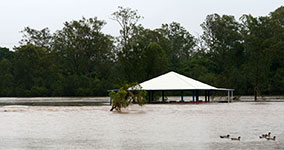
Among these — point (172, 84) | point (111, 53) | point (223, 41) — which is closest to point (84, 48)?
point (111, 53)

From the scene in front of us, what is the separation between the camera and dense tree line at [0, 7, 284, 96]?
256 feet

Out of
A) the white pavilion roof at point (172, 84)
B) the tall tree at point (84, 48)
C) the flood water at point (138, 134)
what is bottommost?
the flood water at point (138, 134)

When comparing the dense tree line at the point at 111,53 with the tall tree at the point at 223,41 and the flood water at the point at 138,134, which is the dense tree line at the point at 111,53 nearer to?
the tall tree at the point at 223,41

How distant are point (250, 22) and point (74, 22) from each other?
88.9 ft

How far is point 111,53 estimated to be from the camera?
8775 cm

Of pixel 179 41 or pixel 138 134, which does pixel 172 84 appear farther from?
pixel 179 41

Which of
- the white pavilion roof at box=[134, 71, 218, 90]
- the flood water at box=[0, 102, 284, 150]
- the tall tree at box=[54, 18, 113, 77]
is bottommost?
the flood water at box=[0, 102, 284, 150]

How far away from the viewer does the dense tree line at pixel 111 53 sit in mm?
78125

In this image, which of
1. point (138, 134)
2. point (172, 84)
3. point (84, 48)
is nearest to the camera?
point (138, 134)

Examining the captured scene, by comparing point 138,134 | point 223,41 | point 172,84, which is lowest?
point 138,134

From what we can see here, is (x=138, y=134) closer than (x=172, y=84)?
Yes

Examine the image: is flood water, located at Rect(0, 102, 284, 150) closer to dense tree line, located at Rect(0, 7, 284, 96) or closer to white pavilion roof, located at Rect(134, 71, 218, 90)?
white pavilion roof, located at Rect(134, 71, 218, 90)

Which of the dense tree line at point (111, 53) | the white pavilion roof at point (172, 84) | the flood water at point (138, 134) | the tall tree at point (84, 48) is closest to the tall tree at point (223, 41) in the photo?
the dense tree line at point (111, 53)

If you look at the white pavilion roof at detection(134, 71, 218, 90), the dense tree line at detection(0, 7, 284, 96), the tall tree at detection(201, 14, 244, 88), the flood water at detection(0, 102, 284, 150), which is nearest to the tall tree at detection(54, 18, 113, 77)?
the dense tree line at detection(0, 7, 284, 96)
